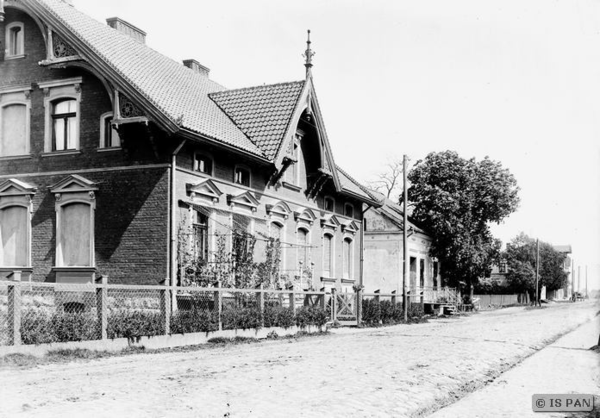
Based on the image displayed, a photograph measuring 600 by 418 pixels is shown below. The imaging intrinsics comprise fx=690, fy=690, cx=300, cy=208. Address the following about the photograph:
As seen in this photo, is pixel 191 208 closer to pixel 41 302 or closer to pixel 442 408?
pixel 41 302

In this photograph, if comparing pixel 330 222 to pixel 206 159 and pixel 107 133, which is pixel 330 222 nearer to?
pixel 206 159

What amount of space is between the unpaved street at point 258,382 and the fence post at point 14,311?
848 millimetres

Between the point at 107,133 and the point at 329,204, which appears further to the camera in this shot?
the point at 329,204

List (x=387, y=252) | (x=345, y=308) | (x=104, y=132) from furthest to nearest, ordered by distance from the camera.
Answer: (x=387, y=252), (x=345, y=308), (x=104, y=132)

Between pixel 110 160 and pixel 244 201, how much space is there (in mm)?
4919

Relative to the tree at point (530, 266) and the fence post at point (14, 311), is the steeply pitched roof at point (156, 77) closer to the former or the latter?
the fence post at point (14, 311)

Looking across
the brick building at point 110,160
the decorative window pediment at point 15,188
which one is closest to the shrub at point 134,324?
the brick building at point 110,160

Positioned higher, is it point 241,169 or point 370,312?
point 241,169

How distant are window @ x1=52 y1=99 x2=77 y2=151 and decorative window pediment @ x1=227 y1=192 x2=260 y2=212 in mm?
5049

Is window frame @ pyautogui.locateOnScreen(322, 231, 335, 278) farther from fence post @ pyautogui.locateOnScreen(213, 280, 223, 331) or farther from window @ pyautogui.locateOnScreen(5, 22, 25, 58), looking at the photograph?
window @ pyautogui.locateOnScreen(5, 22, 25, 58)

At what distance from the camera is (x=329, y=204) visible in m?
30.7

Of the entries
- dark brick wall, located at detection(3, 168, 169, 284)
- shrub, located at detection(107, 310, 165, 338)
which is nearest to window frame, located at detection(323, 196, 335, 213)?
dark brick wall, located at detection(3, 168, 169, 284)

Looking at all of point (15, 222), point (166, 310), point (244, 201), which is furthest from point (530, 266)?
point (166, 310)

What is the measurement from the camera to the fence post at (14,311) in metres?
11.6
